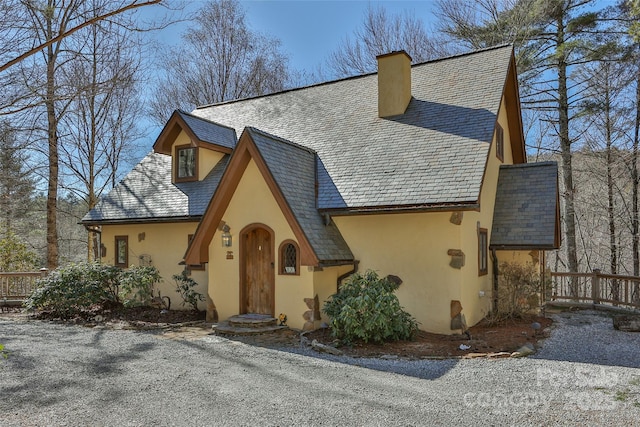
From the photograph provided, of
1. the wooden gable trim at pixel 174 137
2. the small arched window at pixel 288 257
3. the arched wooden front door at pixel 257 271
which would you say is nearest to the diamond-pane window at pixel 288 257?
the small arched window at pixel 288 257

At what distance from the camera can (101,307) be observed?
12.6m

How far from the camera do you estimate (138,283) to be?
1138 centimetres

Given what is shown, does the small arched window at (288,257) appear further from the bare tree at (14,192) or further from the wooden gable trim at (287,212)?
the bare tree at (14,192)

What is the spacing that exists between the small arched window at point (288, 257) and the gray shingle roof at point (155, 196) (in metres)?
3.40

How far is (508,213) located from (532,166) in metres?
1.72

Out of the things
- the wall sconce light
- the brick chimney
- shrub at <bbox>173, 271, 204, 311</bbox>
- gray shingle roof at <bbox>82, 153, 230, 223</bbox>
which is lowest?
shrub at <bbox>173, 271, 204, 311</bbox>

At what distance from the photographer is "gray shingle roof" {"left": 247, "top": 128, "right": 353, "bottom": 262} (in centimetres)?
936

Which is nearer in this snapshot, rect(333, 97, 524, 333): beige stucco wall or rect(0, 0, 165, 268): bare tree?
rect(0, 0, 165, 268): bare tree

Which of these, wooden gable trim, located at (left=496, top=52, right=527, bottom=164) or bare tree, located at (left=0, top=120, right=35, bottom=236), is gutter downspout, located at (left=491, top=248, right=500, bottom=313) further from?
bare tree, located at (left=0, top=120, right=35, bottom=236)

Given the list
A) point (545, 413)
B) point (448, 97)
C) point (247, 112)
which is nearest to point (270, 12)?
point (247, 112)

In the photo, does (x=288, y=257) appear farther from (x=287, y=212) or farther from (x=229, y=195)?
(x=229, y=195)

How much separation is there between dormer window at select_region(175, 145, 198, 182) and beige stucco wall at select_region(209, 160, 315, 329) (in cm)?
413

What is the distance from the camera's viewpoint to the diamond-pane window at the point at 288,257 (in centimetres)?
961

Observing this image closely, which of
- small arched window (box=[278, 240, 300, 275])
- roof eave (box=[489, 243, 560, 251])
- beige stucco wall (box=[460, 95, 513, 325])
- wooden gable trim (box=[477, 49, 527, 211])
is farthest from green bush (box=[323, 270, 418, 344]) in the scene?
wooden gable trim (box=[477, 49, 527, 211])
